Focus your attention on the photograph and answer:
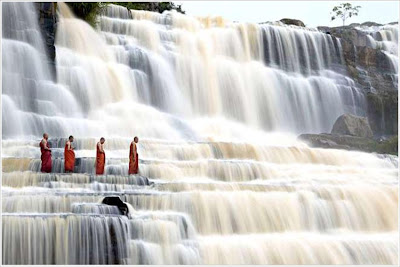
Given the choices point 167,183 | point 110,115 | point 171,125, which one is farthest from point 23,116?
point 167,183

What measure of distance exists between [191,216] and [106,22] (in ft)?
35.3

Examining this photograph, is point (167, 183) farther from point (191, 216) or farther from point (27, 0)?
point (27, 0)

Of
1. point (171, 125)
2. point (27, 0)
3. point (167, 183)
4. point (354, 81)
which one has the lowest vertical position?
point (167, 183)

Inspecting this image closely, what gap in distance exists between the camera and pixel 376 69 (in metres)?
25.1

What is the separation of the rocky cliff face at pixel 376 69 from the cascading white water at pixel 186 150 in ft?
1.87

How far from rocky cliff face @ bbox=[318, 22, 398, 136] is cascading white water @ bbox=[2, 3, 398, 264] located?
1.87 feet

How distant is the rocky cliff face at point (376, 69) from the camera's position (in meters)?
23.3

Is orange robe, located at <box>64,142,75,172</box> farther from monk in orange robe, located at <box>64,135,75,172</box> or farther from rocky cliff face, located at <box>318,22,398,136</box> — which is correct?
rocky cliff face, located at <box>318,22,398,136</box>

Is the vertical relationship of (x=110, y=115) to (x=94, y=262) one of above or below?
above

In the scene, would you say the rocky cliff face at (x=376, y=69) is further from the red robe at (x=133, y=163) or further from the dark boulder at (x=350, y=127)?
the red robe at (x=133, y=163)

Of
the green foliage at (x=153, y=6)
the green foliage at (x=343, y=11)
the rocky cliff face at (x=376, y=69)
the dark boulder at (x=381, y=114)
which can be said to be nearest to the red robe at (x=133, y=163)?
the green foliage at (x=153, y=6)

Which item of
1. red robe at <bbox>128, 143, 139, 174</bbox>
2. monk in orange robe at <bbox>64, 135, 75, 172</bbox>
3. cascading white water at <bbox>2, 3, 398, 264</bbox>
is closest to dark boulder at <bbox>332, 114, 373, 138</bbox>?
cascading white water at <bbox>2, 3, 398, 264</bbox>

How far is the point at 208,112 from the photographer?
66.4ft

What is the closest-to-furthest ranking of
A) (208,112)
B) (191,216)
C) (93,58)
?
(191,216), (93,58), (208,112)
